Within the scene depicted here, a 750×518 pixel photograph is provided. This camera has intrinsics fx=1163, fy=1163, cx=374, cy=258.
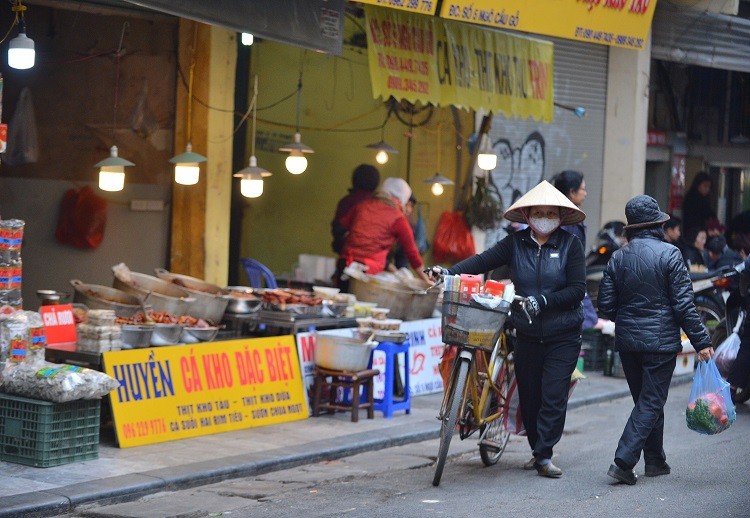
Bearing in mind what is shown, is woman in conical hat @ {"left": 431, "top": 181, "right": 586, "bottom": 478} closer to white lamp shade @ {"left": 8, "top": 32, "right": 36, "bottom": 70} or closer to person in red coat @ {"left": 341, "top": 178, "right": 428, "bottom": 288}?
white lamp shade @ {"left": 8, "top": 32, "right": 36, "bottom": 70}

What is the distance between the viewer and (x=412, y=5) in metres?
11.5

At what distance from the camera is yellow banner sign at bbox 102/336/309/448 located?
899 cm

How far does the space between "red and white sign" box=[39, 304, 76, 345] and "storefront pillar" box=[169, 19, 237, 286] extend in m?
2.47

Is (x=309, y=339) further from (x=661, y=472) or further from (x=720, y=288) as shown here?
(x=720, y=288)

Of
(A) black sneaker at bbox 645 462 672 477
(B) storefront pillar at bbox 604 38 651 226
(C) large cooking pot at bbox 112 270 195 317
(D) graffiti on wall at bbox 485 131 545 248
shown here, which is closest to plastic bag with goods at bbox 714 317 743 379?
(A) black sneaker at bbox 645 462 672 477

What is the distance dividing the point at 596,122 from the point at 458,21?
587 cm

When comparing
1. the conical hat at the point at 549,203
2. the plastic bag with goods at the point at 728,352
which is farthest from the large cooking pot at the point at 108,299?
the plastic bag with goods at the point at 728,352

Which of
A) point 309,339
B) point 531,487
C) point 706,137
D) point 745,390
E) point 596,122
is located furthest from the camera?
point 706,137

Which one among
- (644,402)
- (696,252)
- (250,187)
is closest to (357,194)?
(250,187)

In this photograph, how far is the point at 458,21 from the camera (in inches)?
501

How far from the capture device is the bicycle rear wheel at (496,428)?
28.0ft

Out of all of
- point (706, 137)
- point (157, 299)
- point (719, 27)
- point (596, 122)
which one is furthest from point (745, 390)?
point (706, 137)

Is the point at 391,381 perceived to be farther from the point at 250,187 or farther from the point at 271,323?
the point at 250,187

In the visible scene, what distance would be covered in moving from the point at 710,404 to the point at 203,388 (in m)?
4.05
